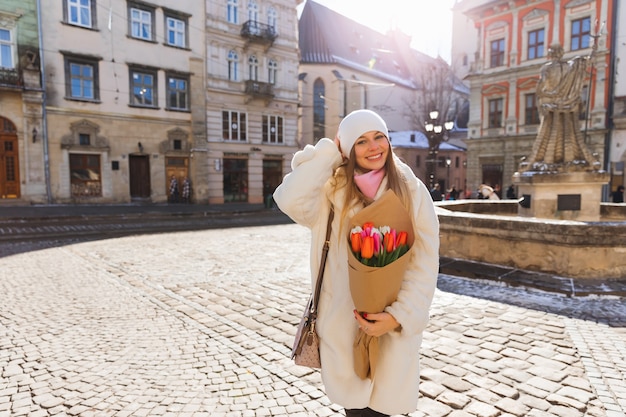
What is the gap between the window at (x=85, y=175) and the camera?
21719mm

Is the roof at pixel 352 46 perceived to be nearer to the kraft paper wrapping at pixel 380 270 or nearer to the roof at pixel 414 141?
the roof at pixel 414 141

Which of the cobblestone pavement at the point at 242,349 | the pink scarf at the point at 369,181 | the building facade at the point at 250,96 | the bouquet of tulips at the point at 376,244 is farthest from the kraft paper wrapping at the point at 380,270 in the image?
the building facade at the point at 250,96

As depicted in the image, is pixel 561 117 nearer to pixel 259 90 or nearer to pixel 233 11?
pixel 259 90

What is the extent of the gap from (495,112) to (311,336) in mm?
33368

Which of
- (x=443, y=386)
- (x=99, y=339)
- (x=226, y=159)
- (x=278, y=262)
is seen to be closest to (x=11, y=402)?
(x=99, y=339)

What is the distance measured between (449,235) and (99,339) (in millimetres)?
5767

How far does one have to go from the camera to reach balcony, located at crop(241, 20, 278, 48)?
26.5 m

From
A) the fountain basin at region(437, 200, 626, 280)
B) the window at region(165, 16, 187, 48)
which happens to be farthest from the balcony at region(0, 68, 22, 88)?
the fountain basin at region(437, 200, 626, 280)

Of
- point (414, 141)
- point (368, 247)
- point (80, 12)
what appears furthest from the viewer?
point (414, 141)

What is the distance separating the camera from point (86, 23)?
21.9m

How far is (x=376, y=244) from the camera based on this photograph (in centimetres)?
166

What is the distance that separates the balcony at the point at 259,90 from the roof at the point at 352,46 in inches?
622

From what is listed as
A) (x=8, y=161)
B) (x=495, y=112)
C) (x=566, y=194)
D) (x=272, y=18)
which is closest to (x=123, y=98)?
(x=8, y=161)

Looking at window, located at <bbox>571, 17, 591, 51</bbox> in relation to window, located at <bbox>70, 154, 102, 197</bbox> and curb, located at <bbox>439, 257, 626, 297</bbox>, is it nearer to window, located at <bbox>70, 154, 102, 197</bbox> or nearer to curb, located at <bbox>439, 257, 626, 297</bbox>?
curb, located at <bbox>439, 257, 626, 297</bbox>
